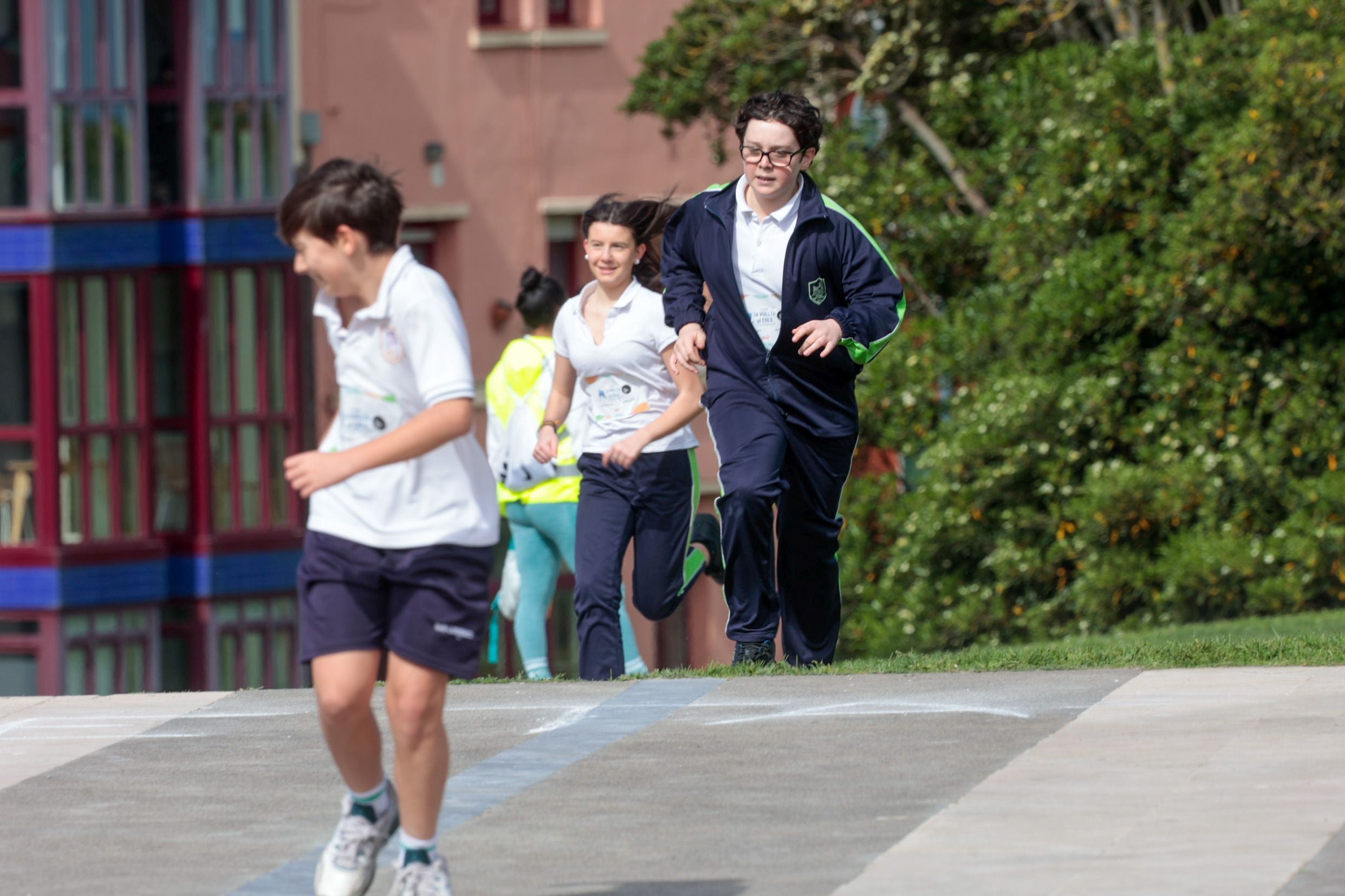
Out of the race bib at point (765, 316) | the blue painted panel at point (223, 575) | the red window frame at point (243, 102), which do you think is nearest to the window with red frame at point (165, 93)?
the red window frame at point (243, 102)

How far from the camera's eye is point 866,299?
8500 millimetres

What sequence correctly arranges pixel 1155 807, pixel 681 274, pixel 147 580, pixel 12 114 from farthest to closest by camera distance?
pixel 147 580, pixel 12 114, pixel 681 274, pixel 1155 807

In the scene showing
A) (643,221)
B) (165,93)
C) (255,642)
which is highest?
(165,93)

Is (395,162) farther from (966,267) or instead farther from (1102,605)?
(1102,605)

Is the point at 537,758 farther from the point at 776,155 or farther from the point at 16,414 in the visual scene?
the point at 16,414

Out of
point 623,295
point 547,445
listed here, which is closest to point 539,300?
point 547,445

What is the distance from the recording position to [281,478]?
2544 centimetres

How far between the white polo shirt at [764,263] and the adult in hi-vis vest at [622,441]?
22.1 inches

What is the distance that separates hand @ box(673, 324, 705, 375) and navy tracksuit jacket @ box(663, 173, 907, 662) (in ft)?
0.23

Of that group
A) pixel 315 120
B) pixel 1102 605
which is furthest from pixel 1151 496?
pixel 315 120

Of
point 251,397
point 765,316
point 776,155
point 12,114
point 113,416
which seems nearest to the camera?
point 776,155

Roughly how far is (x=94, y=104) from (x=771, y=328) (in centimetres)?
1631

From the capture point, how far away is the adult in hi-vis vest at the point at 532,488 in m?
10.1

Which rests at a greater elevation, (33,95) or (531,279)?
(33,95)
